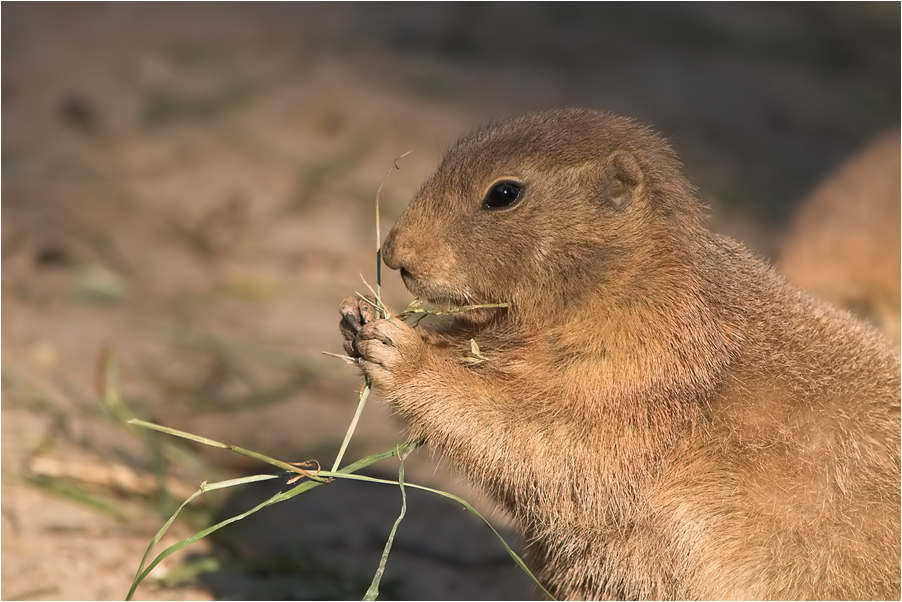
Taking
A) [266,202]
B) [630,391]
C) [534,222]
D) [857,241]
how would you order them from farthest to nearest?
[266,202] < [857,241] < [534,222] < [630,391]

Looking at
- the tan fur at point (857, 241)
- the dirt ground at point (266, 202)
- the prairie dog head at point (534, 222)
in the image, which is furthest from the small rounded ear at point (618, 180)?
the tan fur at point (857, 241)

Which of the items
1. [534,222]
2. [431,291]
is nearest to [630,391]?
[534,222]

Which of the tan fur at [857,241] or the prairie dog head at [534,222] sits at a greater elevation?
the tan fur at [857,241]

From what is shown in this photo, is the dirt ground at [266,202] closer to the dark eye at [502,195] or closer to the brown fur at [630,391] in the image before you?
the brown fur at [630,391]

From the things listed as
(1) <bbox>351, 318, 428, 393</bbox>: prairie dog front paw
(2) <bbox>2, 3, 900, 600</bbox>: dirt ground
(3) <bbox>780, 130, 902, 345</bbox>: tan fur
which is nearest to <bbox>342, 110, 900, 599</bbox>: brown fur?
(1) <bbox>351, 318, 428, 393</bbox>: prairie dog front paw

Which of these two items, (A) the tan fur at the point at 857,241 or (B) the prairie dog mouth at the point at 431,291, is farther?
(A) the tan fur at the point at 857,241

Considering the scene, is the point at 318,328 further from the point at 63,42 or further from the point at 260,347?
the point at 63,42

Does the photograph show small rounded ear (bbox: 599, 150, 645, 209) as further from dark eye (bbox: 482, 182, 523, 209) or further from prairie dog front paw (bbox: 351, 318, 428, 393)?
prairie dog front paw (bbox: 351, 318, 428, 393)

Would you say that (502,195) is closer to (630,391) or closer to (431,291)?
(431,291)
